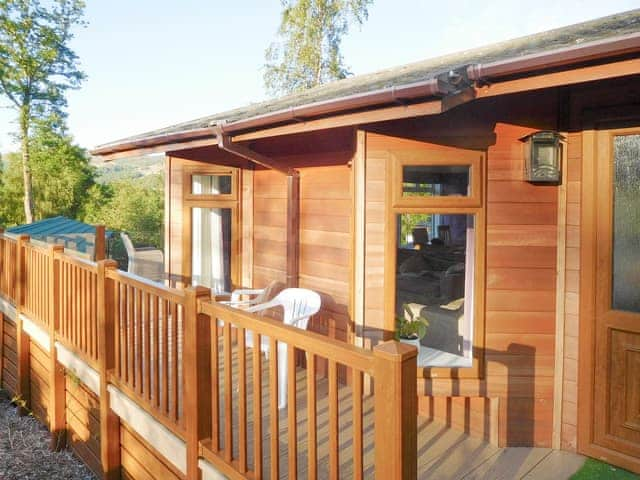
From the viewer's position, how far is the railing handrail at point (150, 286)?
9.59 ft

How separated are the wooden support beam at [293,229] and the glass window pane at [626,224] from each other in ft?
9.01

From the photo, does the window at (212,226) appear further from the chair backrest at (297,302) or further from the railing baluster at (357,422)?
the railing baluster at (357,422)


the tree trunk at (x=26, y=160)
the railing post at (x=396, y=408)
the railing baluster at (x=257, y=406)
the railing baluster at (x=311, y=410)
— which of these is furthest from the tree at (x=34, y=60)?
the railing post at (x=396, y=408)

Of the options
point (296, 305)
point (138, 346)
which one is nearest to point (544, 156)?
point (296, 305)

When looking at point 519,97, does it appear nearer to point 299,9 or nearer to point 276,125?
point 276,125

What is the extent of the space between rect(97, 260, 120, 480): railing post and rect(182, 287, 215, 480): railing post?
1.30 meters

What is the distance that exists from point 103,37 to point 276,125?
28219 millimetres

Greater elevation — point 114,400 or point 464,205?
point 464,205

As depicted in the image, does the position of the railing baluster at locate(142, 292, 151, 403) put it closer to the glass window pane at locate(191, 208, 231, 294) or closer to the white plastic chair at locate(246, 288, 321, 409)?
the white plastic chair at locate(246, 288, 321, 409)

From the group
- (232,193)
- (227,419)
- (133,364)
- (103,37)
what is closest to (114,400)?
(133,364)

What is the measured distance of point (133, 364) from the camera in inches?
142

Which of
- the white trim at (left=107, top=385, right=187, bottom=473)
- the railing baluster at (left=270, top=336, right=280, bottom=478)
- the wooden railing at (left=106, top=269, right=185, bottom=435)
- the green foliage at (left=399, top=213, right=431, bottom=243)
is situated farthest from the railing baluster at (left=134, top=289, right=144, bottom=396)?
the green foliage at (left=399, top=213, right=431, bottom=243)

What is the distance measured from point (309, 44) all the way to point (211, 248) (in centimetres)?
1263

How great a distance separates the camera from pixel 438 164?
3.66 metres
